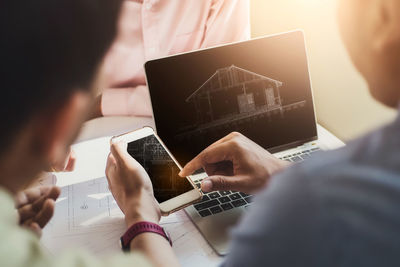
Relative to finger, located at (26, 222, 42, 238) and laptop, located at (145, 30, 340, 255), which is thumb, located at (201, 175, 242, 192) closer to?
laptop, located at (145, 30, 340, 255)

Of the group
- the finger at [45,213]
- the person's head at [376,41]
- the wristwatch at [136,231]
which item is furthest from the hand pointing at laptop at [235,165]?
the person's head at [376,41]

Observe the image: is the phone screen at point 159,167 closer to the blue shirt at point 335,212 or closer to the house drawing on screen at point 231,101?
the house drawing on screen at point 231,101

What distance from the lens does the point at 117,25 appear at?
1.13 feet

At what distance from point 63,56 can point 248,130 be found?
64cm

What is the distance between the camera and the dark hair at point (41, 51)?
0.99 feet

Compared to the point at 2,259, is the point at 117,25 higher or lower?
higher

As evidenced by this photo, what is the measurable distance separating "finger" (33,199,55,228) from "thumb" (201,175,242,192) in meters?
0.23

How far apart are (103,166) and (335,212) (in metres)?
0.66

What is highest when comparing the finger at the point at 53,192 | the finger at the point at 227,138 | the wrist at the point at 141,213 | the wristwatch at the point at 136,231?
the finger at the point at 53,192

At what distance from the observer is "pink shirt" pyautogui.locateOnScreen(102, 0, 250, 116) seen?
105cm

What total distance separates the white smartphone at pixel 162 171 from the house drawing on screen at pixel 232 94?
103mm

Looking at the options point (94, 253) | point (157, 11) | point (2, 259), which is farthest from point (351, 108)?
point (2, 259)

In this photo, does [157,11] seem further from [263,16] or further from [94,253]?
[94,253]

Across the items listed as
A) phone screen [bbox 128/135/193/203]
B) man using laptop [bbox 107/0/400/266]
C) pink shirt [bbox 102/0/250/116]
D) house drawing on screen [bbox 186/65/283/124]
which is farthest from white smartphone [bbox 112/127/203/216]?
man using laptop [bbox 107/0/400/266]
